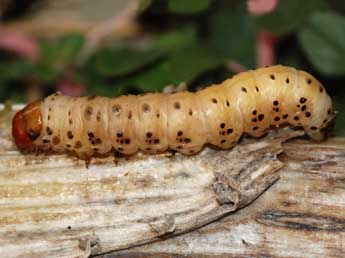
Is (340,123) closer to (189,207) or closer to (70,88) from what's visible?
(189,207)

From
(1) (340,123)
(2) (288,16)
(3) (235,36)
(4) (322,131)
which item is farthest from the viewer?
(3) (235,36)

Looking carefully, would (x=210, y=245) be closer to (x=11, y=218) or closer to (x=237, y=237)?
(x=237, y=237)

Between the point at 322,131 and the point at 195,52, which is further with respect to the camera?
the point at 195,52

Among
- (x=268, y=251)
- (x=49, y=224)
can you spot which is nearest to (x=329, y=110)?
(x=268, y=251)

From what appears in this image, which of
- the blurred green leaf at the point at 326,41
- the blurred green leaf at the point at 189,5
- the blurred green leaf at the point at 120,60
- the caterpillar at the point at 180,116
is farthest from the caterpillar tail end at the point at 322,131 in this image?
the blurred green leaf at the point at 120,60

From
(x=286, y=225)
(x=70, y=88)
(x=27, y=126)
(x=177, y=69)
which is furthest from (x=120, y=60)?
(x=286, y=225)

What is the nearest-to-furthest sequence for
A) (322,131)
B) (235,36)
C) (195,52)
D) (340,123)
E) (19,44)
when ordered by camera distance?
(322,131) → (340,123) → (195,52) → (235,36) → (19,44)
